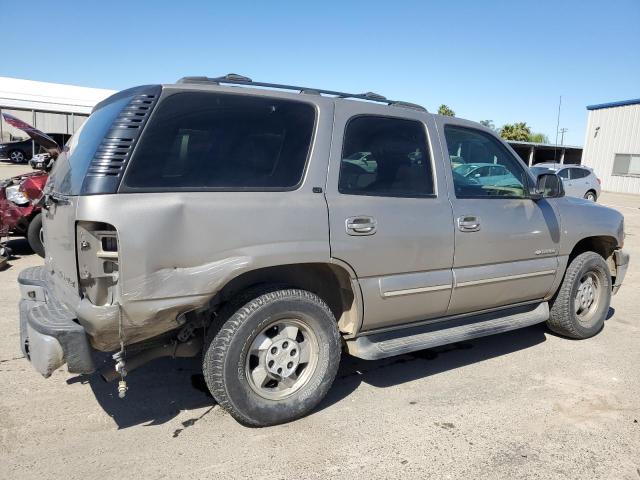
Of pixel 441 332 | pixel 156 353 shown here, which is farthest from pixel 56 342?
pixel 441 332

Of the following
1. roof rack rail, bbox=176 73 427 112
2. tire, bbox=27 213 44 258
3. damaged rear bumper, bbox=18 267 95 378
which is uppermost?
roof rack rail, bbox=176 73 427 112

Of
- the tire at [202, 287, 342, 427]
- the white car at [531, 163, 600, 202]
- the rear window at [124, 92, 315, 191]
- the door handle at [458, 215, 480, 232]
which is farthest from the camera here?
the white car at [531, 163, 600, 202]

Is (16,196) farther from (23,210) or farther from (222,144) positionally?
(222,144)

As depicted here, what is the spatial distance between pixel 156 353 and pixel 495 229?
260 centimetres

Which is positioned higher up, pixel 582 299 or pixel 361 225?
pixel 361 225

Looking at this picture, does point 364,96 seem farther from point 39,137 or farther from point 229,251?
point 39,137

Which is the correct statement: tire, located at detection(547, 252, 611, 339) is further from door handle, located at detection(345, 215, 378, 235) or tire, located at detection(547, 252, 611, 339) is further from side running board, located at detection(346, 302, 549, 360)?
door handle, located at detection(345, 215, 378, 235)

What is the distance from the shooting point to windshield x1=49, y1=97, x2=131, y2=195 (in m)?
2.90

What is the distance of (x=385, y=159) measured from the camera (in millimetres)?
3684

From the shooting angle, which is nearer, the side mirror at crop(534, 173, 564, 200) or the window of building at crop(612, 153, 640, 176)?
the side mirror at crop(534, 173, 564, 200)

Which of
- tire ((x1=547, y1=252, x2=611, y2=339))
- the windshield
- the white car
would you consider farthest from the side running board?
the white car

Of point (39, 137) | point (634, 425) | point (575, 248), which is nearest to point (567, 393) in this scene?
point (634, 425)

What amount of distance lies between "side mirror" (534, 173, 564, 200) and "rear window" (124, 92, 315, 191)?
86.9 inches

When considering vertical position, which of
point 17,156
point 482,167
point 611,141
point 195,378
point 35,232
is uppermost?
point 611,141
